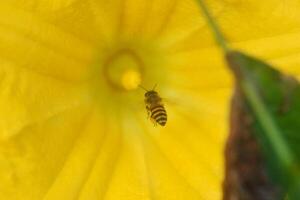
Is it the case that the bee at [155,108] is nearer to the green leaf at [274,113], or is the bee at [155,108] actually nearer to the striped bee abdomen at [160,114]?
the striped bee abdomen at [160,114]

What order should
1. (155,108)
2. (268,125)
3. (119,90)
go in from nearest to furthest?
(268,125) → (155,108) → (119,90)

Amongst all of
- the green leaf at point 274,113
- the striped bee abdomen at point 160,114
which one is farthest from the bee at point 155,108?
the green leaf at point 274,113

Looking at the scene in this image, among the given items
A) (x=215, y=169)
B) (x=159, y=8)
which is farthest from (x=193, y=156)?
(x=159, y=8)

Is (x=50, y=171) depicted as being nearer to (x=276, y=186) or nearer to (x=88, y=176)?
(x=88, y=176)

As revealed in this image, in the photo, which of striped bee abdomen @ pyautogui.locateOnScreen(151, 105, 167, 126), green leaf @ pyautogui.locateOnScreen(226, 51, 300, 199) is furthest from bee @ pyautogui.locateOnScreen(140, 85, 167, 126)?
green leaf @ pyautogui.locateOnScreen(226, 51, 300, 199)

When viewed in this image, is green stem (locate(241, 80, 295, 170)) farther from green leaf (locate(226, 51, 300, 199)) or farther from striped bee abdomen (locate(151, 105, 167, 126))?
striped bee abdomen (locate(151, 105, 167, 126))

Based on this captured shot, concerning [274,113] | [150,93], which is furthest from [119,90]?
[274,113]

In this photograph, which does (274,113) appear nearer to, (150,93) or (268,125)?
(268,125)
